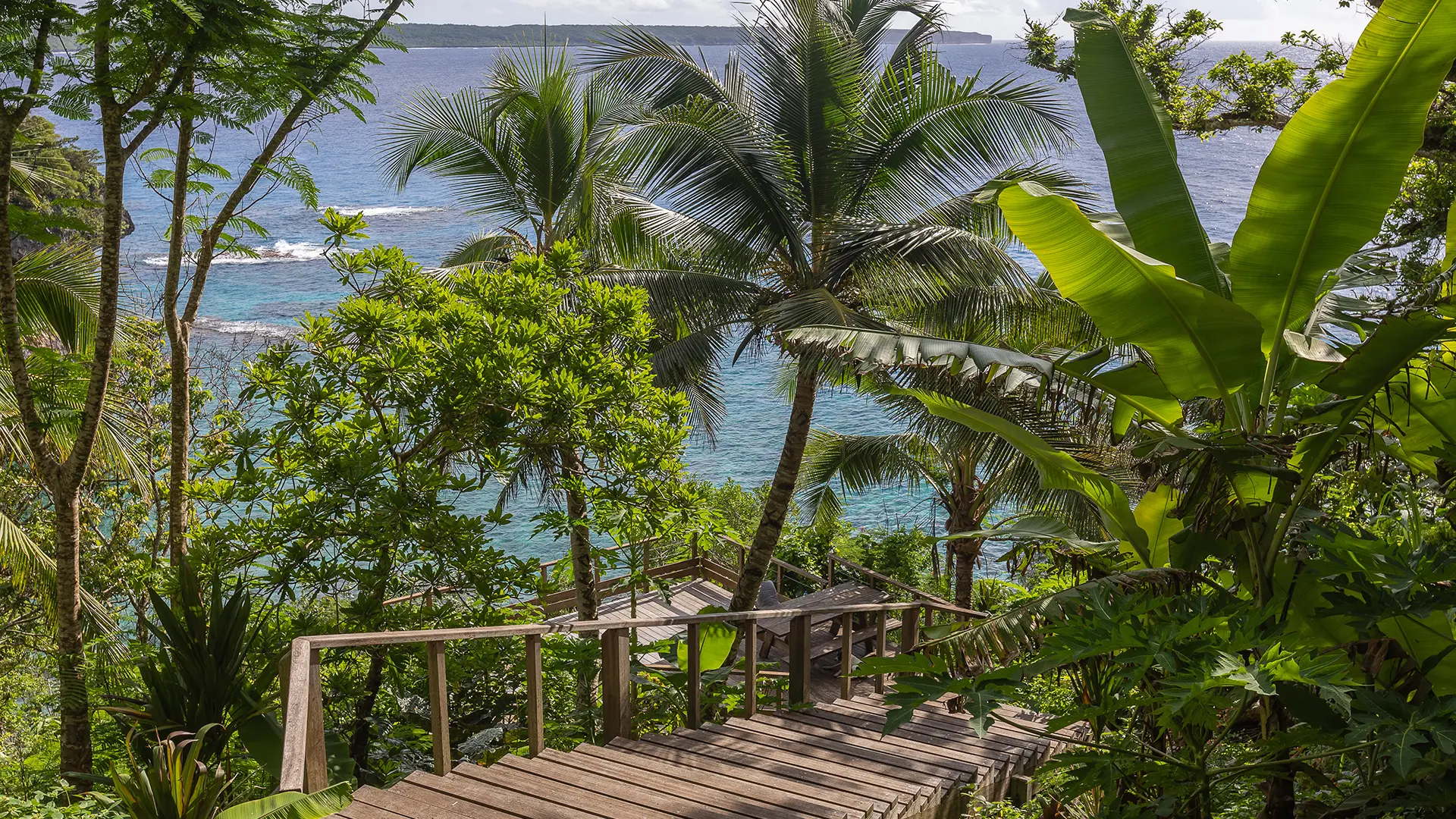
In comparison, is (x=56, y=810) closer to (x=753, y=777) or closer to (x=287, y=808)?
(x=287, y=808)

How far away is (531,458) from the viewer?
6.30 m

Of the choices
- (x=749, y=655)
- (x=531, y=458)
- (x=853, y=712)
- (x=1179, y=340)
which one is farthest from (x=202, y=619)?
(x=1179, y=340)

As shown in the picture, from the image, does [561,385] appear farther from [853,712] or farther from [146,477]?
[146,477]

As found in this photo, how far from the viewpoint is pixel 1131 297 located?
3318 mm

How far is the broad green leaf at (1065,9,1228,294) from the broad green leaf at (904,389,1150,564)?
0.84m

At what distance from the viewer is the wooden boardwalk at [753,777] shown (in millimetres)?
3824

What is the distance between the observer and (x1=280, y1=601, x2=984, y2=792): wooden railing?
3.18 meters

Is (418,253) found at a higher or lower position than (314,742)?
higher

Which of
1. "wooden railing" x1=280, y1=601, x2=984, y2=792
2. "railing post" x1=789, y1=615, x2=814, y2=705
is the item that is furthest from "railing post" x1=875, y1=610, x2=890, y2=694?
"railing post" x1=789, y1=615, x2=814, y2=705

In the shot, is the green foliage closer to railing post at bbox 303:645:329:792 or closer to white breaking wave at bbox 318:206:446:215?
railing post at bbox 303:645:329:792

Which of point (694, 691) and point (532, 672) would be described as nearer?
point (532, 672)

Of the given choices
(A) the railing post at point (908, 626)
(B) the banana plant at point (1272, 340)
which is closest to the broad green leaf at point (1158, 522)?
(B) the banana plant at point (1272, 340)

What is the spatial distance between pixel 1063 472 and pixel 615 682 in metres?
2.43

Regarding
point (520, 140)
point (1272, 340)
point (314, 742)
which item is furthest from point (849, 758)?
point (520, 140)
